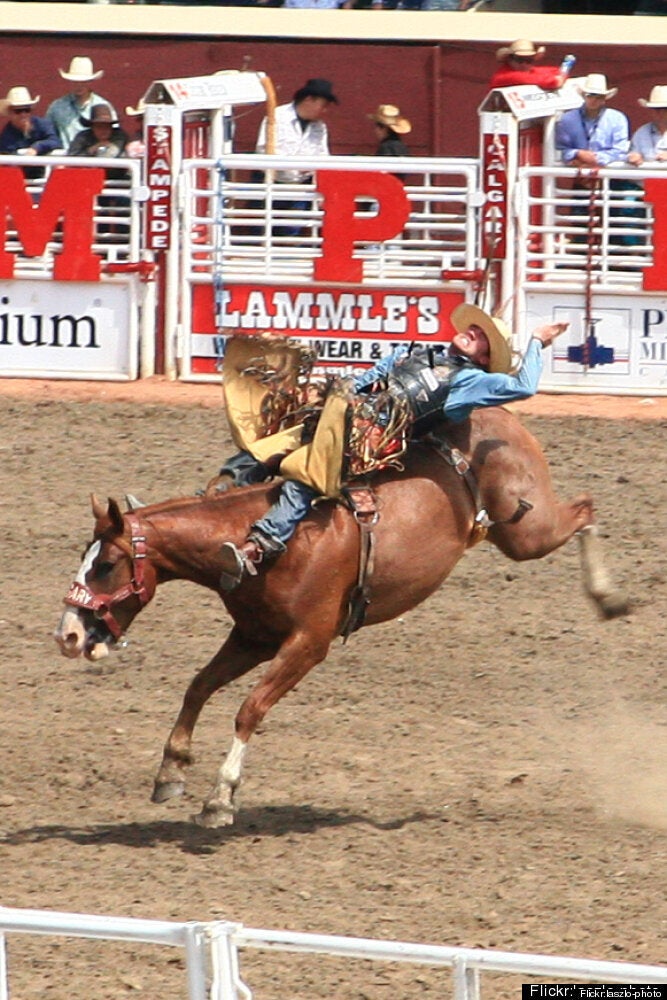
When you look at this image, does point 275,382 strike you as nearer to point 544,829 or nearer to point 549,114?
point 544,829

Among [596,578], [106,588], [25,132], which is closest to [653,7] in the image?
[25,132]

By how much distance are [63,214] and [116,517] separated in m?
6.76

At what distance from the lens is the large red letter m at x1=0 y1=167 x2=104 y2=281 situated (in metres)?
12.3

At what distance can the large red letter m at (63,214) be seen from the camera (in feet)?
40.4

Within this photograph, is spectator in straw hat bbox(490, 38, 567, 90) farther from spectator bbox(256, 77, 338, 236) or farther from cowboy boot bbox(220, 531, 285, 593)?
cowboy boot bbox(220, 531, 285, 593)

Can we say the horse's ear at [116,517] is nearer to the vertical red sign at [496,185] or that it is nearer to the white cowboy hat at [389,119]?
the vertical red sign at [496,185]

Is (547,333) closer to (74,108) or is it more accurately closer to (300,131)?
(300,131)

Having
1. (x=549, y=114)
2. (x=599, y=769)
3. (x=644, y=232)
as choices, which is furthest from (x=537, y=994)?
(x=549, y=114)

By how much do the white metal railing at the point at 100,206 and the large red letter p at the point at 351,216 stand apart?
1.27 metres

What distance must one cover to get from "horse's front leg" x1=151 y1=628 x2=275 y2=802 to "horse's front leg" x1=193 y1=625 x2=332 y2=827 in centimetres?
23

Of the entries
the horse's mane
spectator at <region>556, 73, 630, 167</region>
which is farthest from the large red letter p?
the horse's mane

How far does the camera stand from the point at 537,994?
4383 mm

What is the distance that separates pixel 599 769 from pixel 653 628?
1660 millimetres

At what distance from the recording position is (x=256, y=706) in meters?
6.24
